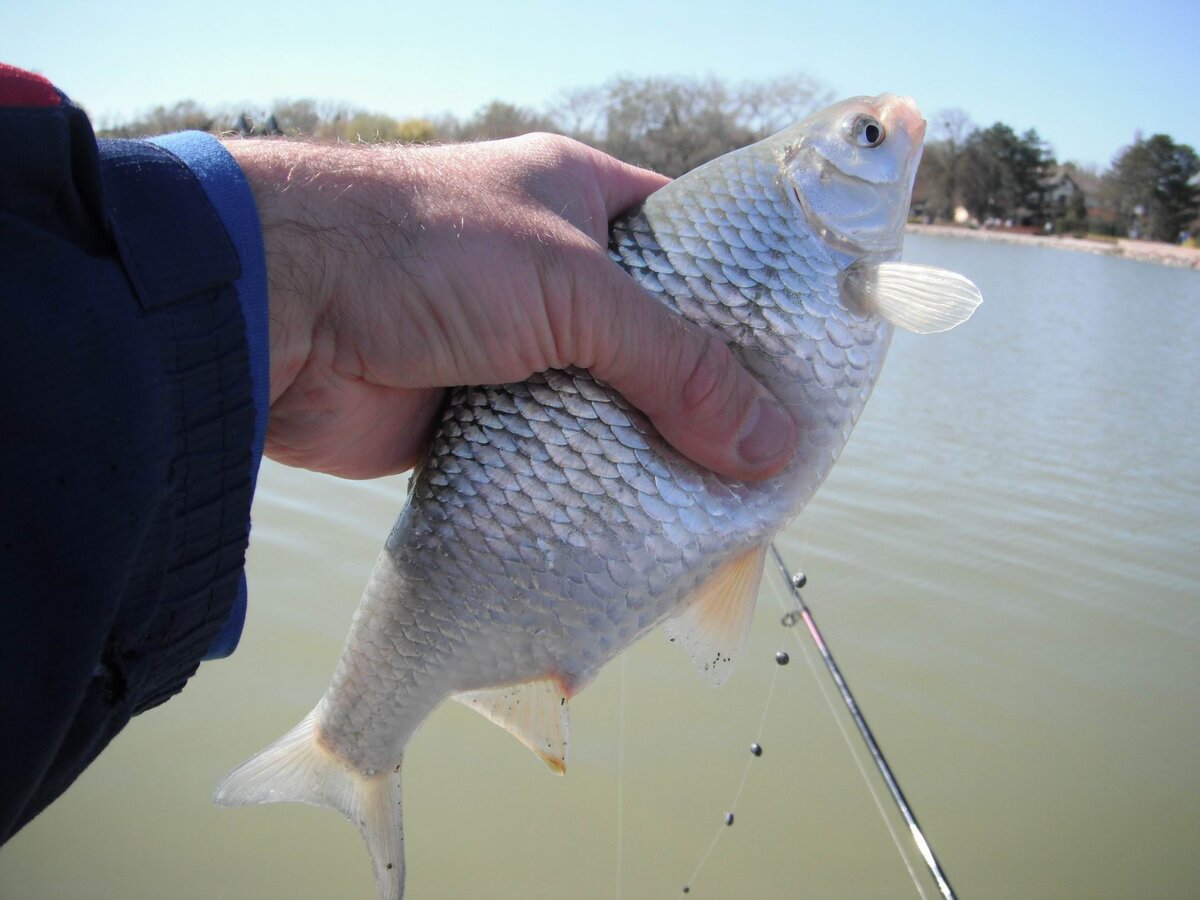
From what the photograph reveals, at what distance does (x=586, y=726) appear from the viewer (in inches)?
155

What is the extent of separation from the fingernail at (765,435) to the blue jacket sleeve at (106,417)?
3.10ft

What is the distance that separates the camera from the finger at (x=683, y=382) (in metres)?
1.77

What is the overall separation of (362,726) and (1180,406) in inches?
433

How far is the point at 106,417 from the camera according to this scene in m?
1.05

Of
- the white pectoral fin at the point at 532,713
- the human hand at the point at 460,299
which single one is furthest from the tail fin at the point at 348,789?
the human hand at the point at 460,299

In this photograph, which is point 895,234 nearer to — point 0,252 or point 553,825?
point 0,252

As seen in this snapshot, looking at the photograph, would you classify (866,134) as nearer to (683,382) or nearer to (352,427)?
(683,382)

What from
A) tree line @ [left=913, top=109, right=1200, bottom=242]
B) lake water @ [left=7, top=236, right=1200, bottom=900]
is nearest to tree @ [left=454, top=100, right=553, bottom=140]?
tree line @ [left=913, top=109, right=1200, bottom=242]

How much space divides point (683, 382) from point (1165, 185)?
69988 mm

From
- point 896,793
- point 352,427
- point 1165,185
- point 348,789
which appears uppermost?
point 1165,185

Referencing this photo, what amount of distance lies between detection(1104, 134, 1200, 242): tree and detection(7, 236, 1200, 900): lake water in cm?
6287

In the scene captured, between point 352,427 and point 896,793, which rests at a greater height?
point 352,427

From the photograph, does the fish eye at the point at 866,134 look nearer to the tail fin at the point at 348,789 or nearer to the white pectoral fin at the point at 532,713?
the white pectoral fin at the point at 532,713

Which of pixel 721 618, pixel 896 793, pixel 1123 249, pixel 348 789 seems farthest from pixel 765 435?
pixel 1123 249
